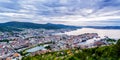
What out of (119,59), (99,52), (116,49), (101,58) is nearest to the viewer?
(119,59)

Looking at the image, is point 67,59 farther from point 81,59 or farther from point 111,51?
point 111,51

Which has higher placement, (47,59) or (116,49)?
(116,49)

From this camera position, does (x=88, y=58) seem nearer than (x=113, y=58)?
No

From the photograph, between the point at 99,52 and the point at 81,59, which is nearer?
the point at 81,59

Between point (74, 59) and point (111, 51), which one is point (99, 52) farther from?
point (74, 59)

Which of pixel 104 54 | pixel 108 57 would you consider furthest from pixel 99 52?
pixel 108 57

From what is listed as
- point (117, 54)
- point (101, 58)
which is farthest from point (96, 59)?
point (117, 54)

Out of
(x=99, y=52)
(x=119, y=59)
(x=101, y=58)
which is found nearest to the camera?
(x=119, y=59)

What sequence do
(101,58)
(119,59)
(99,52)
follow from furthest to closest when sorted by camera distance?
(99,52)
(101,58)
(119,59)

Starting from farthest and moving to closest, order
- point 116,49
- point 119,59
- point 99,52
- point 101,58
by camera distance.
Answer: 1. point 99,52
2. point 116,49
3. point 101,58
4. point 119,59
